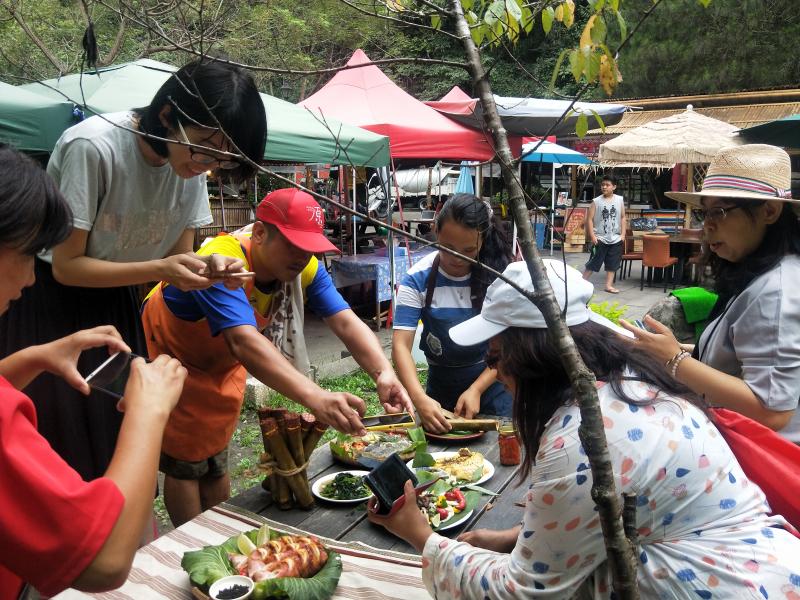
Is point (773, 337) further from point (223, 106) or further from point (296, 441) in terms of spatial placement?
point (223, 106)

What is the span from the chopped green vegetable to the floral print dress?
0.82m

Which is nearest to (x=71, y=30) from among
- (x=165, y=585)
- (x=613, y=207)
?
(x=613, y=207)

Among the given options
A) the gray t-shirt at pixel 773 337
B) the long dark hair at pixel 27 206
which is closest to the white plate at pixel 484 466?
the gray t-shirt at pixel 773 337

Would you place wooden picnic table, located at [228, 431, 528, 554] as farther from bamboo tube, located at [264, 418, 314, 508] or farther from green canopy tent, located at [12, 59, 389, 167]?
green canopy tent, located at [12, 59, 389, 167]

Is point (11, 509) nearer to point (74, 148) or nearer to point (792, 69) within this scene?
point (74, 148)

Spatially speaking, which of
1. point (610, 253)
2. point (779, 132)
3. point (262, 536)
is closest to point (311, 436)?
point (262, 536)

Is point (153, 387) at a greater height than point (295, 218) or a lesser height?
lesser

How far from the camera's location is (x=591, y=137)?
16.2 m

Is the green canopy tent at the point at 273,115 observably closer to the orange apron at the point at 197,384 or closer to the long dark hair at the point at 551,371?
the orange apron at the point at 197,384

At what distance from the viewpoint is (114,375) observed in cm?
147

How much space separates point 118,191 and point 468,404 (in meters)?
1.64

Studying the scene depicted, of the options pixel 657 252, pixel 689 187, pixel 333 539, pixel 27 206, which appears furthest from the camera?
pixel 689 187

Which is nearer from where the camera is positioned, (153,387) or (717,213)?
(153,387)

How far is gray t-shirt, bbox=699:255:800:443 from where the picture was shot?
1.92 m
